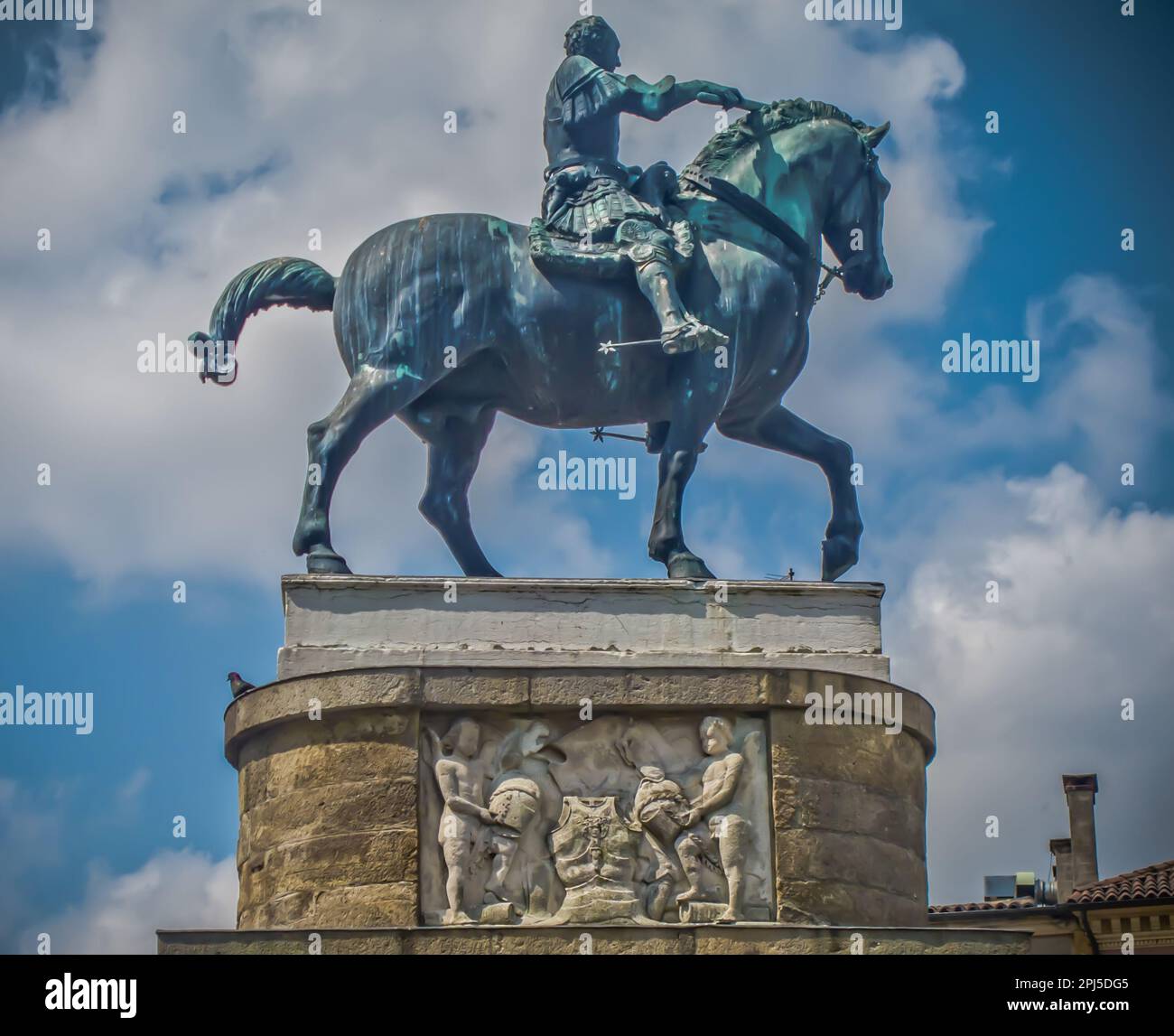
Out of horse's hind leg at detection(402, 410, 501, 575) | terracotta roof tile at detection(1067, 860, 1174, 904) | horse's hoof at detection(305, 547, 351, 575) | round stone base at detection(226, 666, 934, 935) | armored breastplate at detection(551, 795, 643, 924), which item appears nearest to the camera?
armored breastplate at detection(551, 795, 643, 924)

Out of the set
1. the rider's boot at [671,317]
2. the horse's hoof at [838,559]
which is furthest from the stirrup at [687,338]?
the horse's hoof at [838,559]

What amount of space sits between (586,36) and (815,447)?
13.2 ft

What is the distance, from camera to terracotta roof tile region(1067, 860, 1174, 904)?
35.6 metres

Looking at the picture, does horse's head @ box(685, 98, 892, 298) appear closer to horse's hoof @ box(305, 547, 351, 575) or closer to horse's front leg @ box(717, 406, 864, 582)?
horse's front leg @ box(717, 406, 864, 582)

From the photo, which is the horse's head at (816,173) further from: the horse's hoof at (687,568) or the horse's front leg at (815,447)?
the horse's hoof at (687,568)

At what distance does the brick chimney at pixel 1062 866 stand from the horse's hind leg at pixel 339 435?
18.6 metres

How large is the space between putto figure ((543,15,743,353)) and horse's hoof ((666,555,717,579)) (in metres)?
1.85

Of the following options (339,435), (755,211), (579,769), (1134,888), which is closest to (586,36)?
(755,211)


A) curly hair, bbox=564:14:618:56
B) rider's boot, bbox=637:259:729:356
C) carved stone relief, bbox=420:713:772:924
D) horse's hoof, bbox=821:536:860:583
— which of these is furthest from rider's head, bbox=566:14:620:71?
carved stone relief, bbox=420:713:772:924

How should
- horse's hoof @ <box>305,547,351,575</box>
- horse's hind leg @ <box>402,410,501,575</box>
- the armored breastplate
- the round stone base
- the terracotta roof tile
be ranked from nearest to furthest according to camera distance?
the armored breastplate → the round stone base → horse's hoof @ <box>305,547,351,575</box> → horse's hind leg @ <box>402,410,501,575</box> → the terracotta roof tile

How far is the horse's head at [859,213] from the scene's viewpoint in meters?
23.9

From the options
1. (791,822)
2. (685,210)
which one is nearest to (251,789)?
(791,822)

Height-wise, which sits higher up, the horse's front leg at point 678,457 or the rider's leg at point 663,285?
the rider's leg at point 663,285
